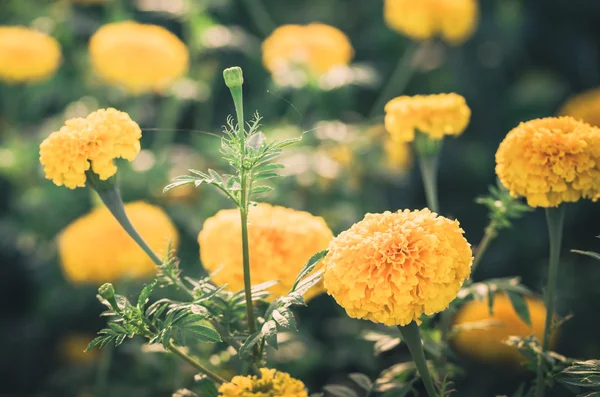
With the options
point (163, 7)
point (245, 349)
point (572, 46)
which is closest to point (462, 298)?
point (245, 349)

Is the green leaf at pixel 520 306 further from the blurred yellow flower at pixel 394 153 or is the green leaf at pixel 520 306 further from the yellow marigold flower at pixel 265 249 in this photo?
the blurred yellow flower at pixel 394 153

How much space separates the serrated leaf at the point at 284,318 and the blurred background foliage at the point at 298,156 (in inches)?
18.1

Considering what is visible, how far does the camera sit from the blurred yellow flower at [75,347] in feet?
7.92

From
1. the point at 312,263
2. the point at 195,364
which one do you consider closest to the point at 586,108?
the point at 312,263

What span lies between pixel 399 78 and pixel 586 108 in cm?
82

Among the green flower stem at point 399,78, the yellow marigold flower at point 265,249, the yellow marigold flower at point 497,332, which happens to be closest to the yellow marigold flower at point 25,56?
the green flower stem at point 399,78

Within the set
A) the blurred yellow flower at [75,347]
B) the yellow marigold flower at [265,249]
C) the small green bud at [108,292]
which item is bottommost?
the blurred yellow flower at [75,347]

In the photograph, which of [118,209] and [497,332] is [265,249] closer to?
[118,209]

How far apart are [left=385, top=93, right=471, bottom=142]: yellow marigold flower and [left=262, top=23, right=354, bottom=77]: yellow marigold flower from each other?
45.2 inches

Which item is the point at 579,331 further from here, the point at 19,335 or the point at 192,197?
the point at 19,335

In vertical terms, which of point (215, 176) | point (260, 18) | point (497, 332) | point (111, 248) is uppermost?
point (260, 18)

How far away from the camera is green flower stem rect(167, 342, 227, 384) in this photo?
2.93 feet

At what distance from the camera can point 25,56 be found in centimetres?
250

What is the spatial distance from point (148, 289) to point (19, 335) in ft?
5.97
